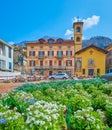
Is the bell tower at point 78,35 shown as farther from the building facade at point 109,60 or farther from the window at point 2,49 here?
the window at point 2,49

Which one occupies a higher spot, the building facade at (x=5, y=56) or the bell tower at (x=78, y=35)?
the bell tower at (x=78, y=35)

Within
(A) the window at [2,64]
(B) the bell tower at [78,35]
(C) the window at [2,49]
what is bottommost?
(A) the window at [2,64]

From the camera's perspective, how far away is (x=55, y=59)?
5469 centimetres

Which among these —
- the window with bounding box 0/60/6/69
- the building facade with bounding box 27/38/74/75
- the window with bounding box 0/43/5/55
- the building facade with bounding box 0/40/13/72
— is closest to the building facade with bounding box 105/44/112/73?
the building facade with bounding box 27/38/74/75

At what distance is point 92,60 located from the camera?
52906 mm

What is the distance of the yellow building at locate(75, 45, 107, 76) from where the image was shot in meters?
52.6

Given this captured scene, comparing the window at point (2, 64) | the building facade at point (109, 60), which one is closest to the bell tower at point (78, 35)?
the building facade at point (109, 60)

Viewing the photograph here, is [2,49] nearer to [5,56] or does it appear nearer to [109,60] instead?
[5,56]

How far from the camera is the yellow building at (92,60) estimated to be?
52.6 meters

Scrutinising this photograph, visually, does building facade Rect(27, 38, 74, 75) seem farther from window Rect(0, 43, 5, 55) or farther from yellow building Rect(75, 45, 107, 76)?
window Rect(0, 43, 5, 55)

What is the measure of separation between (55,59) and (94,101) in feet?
158

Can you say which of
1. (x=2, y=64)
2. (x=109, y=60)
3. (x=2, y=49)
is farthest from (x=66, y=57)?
(x=2, y=64)

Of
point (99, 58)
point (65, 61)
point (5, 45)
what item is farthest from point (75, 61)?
point (5, 45)

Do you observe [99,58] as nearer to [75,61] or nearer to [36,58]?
[75,61]
